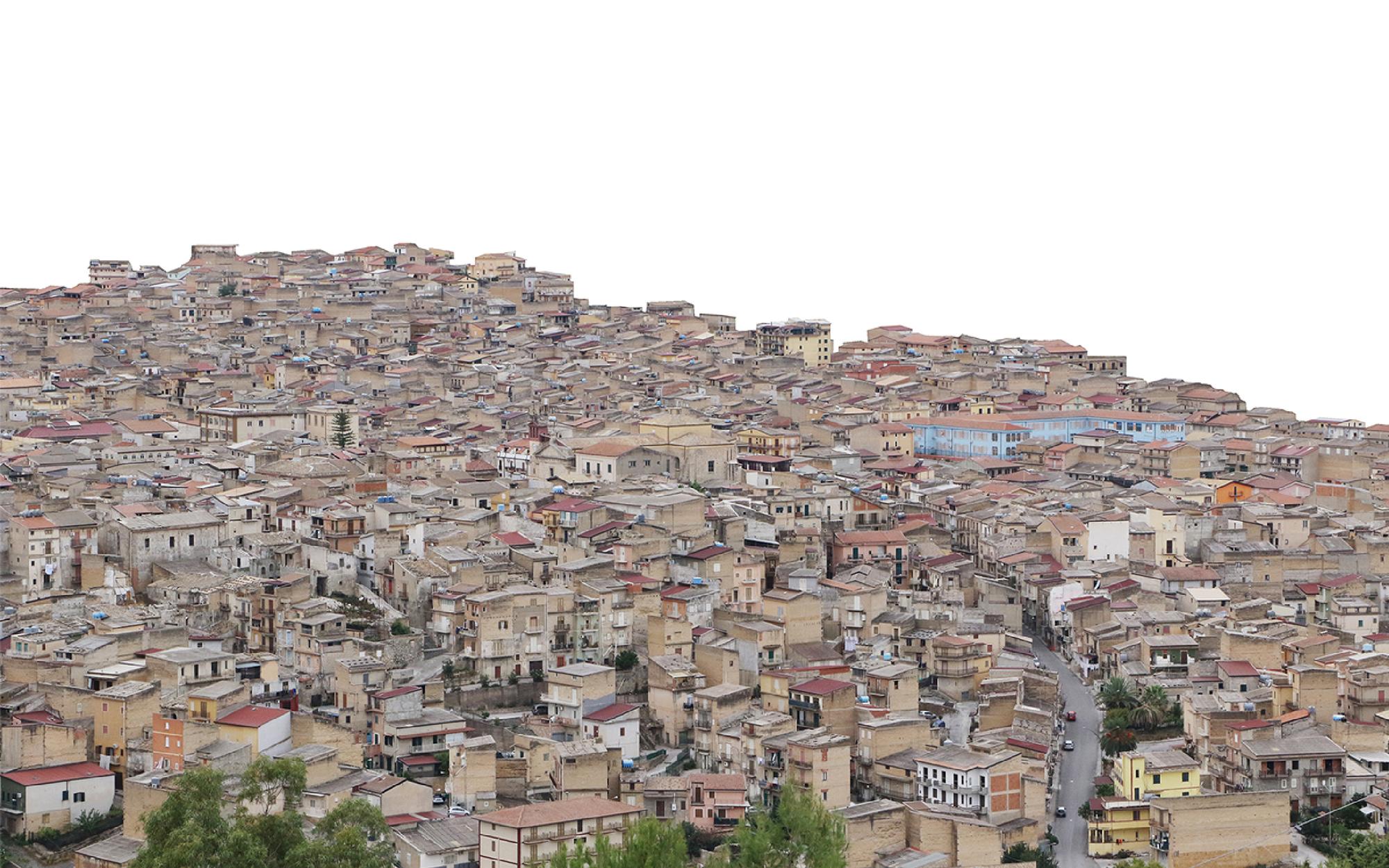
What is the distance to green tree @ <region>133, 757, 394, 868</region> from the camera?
40.2 ft

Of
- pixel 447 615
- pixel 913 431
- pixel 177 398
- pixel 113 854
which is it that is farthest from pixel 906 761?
pixel 177 398

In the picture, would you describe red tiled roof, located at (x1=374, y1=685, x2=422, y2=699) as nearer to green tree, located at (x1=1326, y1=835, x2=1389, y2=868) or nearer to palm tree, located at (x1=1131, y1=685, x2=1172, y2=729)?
palm tree, located at (x1=1131, y1=685, x2=1172, y2=729)

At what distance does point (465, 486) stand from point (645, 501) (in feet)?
7.26

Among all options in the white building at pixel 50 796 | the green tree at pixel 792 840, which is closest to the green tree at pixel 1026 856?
the green tree at pixel 792 840

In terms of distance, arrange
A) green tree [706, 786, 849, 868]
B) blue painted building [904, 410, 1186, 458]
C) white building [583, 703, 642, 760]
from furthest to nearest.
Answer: blue painted building [904, 410, 1186, 458]
white building [583, 703, 642, 760]
green tree [706, 786, 849, 868]

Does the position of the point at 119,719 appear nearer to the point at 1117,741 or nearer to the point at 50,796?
the point at 50,796

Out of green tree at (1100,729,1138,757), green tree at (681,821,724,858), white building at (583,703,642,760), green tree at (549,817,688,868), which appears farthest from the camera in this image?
green tree at (1100,729,1138,757)

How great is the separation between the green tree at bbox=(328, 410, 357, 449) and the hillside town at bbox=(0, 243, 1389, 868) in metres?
0.06

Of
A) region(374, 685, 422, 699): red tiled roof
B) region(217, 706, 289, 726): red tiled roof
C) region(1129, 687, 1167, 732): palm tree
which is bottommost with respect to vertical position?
region(1129, 687, 1167, 732): palm tree

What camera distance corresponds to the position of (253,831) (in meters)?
12.4

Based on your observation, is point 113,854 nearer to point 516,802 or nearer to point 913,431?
point 516,802

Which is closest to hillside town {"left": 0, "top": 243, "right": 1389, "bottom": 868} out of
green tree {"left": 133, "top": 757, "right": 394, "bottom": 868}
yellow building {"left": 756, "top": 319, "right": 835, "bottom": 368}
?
green tree {"left": 133, "top": 757, "right": 394, "bottom": 868}

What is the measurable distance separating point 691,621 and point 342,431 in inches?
339

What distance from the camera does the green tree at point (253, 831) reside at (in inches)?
482
